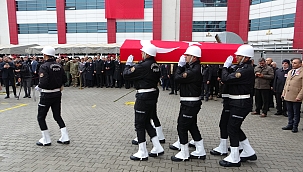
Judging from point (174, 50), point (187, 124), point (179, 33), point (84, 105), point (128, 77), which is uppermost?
point (179, 33)

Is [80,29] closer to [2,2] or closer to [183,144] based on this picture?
[2,2]

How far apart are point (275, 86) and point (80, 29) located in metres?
27.9

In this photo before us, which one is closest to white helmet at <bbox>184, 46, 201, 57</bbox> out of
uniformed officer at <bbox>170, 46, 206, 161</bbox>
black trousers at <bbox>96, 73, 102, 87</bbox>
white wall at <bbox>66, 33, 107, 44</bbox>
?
uniformed officer at <bbox>170, 46, 206, 161</bbox>

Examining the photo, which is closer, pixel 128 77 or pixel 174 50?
pixel 128 77

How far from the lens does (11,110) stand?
827cm

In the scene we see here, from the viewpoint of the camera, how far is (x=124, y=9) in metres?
29.0

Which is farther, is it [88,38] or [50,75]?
[88,38]

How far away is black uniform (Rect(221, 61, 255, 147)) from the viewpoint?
3.80 metres

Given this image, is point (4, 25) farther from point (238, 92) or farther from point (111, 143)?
point (238, 92)

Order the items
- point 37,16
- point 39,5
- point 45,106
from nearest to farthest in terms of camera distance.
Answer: point 45,106
point 39,5
point 37,16

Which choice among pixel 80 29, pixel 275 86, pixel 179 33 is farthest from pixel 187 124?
pixel 80 29

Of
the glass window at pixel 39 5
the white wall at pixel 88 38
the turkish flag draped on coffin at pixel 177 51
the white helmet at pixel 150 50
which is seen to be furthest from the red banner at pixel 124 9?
the white helmet at pixel 150 50

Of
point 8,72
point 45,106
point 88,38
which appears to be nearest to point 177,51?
point 45,106

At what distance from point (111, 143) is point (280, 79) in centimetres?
575
